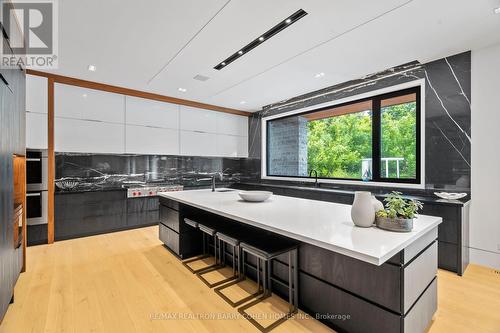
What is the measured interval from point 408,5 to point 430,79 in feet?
Answer: 4.75

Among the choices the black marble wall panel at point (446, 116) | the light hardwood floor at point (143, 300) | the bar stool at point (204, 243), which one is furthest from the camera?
the black marble wall panel at point (446, 116)

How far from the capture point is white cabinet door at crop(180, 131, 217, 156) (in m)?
4.80

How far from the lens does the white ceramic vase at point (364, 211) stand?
152 centimetres

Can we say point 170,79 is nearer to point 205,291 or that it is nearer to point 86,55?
point 86,55

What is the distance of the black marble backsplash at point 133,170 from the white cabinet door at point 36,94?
0.72 meters

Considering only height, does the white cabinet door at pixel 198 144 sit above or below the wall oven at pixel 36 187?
above

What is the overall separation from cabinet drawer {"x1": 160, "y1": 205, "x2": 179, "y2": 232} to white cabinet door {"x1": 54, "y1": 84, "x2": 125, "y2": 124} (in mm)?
1862

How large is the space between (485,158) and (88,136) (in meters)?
5.27

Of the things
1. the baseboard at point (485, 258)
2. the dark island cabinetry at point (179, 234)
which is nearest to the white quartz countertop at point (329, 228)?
the dark island cabinetry at point (179, 234)

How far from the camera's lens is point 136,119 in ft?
13.8

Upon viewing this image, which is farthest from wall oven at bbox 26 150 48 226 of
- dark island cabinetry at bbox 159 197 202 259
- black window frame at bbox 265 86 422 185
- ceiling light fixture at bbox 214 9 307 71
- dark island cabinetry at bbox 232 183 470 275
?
dark island cabinetry at bbox 232 183 470 275

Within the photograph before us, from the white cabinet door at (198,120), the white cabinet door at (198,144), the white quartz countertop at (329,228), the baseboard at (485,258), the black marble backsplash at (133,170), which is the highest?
the white cabinet door at (198,120)

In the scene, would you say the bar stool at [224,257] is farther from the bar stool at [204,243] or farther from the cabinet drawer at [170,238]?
the cabinet drawer at [170,238]

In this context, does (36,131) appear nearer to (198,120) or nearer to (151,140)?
(151,140)
